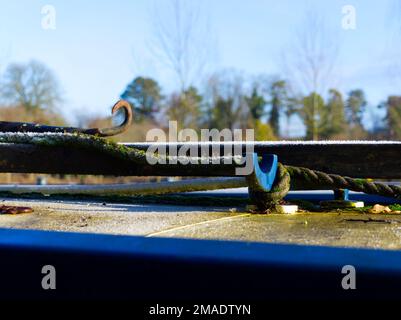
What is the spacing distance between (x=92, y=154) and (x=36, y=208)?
217 millimetres

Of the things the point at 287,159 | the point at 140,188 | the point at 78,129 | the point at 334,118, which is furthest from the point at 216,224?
the point at 334,118

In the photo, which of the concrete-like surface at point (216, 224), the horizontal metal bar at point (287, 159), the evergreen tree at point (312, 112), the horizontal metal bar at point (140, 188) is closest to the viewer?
the concrete-like surface at point (216, 224)

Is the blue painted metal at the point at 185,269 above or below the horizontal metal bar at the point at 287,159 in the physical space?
below

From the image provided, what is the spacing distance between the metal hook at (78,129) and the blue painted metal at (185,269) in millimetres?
710

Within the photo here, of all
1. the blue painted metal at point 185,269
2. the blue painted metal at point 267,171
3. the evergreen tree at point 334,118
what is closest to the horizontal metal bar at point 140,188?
the blue painted metal at point 267,171

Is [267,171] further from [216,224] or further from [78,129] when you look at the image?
[78,129]

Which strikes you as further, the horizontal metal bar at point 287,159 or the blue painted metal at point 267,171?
the horizontal metal bar at point 287,159

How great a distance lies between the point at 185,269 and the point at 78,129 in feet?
3.07

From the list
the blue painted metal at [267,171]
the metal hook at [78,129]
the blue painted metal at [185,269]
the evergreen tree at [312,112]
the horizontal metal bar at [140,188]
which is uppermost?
the evergreen tree at [312,112]

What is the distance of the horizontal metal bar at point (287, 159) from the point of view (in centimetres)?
164

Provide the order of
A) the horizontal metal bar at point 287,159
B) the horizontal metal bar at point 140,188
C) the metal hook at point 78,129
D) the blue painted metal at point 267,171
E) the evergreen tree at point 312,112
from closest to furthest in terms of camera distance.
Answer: the blue painted metal at point 267,171, the horizontal metal bar at point 287,159, the metal hook at point 78,129, the horizontal metal bar at point 140,188, the evergreen tree at point 312,112

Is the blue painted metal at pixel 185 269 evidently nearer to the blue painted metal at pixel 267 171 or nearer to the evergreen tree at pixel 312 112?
the blue painted metal at pixel 267 171

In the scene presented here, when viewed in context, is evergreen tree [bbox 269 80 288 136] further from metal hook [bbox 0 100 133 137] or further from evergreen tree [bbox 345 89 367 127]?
metal hook [bbox 0 100 133 137]

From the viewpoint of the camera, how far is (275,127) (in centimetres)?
3161
